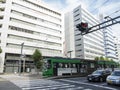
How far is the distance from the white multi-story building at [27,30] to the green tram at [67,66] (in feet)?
69.1

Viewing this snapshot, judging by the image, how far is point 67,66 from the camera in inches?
990

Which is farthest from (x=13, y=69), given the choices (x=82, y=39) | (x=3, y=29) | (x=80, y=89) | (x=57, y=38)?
(x=82, y=39)

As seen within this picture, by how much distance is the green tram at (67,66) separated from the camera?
23.2 metres

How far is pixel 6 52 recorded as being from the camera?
40.8 meters

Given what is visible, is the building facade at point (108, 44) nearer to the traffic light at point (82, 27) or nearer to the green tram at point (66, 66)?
the green tram at point (66, 66)

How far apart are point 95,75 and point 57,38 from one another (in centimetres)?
3871

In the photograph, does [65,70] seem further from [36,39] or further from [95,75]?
[36,39]

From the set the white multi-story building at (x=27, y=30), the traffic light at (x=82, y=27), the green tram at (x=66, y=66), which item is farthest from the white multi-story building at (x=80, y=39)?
the traffic light at (x=82, y=27)

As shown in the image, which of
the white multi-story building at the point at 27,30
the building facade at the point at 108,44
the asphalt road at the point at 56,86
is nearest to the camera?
the asphalt road at the point at 56,86

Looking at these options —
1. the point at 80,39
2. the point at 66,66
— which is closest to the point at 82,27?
the point at 66,66

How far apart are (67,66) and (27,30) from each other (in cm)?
2586

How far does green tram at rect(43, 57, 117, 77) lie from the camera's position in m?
23.2

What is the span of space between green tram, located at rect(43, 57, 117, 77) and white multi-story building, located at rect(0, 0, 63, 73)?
21050 millimetres

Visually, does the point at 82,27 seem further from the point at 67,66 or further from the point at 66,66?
the point at 67,66
